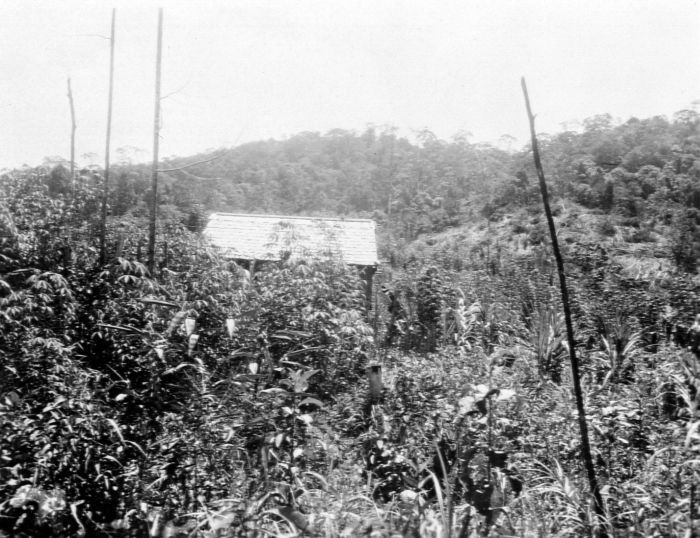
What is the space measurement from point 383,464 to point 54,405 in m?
2.27

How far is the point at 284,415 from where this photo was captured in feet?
11.9

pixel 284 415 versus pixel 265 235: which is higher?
pixel 265 235

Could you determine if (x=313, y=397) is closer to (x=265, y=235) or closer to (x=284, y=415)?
(x=284, y=415)

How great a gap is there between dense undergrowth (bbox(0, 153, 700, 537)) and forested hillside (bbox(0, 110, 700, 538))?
0.07ft

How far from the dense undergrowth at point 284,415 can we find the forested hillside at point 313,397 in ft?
0.07

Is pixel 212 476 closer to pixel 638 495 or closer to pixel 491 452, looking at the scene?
pixel 491 452

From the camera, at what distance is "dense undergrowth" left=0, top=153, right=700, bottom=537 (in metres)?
2.91

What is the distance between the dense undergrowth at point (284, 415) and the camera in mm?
2912

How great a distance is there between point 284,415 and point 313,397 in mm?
2125

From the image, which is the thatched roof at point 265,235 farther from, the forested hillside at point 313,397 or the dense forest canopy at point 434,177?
the dense forest canopy at point 434,177

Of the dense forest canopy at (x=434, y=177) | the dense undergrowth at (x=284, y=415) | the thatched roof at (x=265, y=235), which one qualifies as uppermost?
the dense forest canopy at (x=434, y=177)

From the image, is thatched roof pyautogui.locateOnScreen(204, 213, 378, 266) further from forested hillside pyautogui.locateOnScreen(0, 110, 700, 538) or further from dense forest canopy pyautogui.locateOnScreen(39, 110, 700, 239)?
dense forest canopy pyautogui.locateOnScreen(39, 110, 700, 239)

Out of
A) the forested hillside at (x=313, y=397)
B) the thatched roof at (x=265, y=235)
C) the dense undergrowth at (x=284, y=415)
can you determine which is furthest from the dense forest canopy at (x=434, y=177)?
the dense undergrowth at (x=284, y=415)

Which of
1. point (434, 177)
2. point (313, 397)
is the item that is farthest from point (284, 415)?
point (434, 177)
